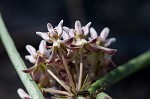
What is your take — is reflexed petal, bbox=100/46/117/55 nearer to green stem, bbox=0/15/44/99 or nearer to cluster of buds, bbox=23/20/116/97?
cluster of buds, bbox=23/20/116/97

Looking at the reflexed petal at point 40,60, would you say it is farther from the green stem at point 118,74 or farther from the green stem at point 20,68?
the green stem at point 118,74

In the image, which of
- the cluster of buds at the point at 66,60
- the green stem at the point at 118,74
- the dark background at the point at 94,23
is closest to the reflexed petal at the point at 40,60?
the cluster of buds at the point at 66,60

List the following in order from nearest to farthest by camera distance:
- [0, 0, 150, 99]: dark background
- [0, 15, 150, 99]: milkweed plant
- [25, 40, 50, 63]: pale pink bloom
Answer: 1. [0, 15, 150, 99]: milkweed plant
2. [25, 40, 50, 63]: pale pink bloom
3. [0, 0, 150, 99]: dark background

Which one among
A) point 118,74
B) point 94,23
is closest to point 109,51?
point 118,74

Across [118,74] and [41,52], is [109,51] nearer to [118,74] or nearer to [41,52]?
[118,74]

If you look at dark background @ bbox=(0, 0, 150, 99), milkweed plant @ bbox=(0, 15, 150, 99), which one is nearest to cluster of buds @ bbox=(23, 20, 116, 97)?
milkweed plant @ bbox=(0, 15, 150, 99)

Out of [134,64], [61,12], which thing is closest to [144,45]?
[61,12]
